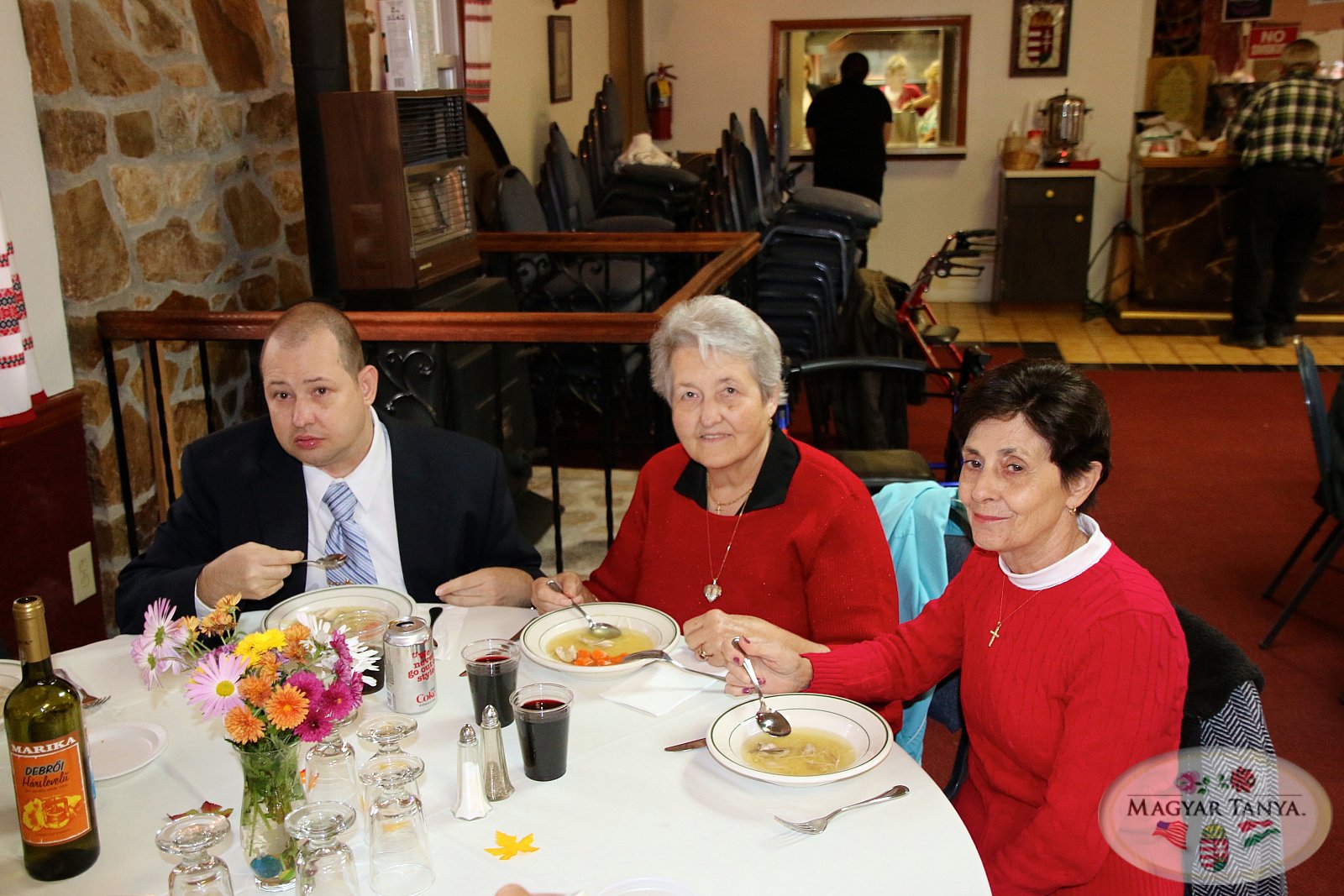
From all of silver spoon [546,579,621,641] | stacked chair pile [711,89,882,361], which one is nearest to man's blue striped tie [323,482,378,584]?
silver spoon [546,579,621,641]

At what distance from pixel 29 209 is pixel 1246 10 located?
8.77 metres

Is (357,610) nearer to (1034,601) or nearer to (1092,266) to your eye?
(1034,601)

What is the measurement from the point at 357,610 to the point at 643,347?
3470 millimetres

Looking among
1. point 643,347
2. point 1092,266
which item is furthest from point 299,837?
point 1092,266

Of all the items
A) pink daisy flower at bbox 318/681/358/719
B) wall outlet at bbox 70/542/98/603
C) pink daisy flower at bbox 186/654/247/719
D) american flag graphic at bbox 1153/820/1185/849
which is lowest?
wall outlet at bbox 70/542/98/603

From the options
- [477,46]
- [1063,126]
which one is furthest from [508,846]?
[1063,126]

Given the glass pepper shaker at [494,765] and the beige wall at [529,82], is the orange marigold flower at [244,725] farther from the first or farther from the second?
the beige wall at [529,82]

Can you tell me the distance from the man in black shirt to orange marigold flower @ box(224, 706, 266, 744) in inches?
292

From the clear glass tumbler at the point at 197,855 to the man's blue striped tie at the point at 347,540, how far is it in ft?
2.85

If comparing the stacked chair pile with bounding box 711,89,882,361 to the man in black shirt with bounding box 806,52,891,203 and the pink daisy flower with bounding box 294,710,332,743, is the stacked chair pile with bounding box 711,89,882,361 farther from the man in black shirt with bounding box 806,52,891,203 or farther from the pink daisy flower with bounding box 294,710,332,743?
the pink daisy flower with bounding box 294,710,332,743

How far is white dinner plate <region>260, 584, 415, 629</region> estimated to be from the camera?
1758mm

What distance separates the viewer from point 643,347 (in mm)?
5152

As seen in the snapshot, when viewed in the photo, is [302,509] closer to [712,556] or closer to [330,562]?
[330,562]

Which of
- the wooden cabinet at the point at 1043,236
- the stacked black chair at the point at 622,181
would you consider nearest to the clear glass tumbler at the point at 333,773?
the stacked black chair at the point at 622,181
